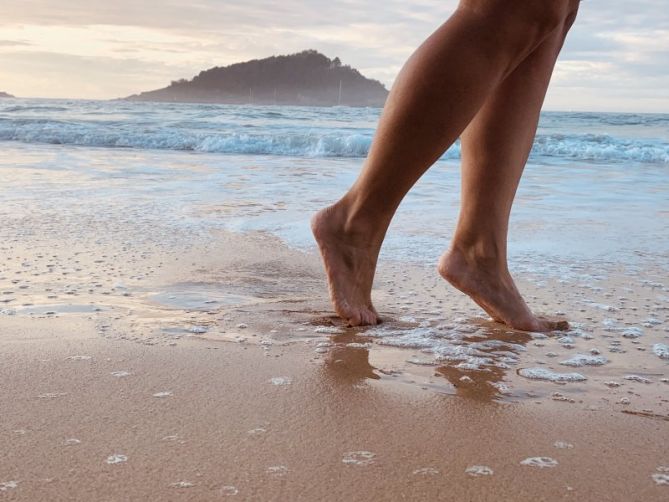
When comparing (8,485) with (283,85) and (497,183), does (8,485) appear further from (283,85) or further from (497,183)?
(283,85)

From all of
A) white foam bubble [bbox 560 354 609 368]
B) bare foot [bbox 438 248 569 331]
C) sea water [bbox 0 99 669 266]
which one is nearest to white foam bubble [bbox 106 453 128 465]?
white foam bubble [bbox 560 354 609 368]

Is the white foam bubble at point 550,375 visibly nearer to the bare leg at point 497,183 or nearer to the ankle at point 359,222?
the bare leg at point 497,183

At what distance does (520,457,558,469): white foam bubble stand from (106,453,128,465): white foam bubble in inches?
16.0

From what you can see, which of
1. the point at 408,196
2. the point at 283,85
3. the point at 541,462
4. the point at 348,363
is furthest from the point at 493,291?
the point at 283,85

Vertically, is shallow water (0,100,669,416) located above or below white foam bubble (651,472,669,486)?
below

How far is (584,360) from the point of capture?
49.8 inches

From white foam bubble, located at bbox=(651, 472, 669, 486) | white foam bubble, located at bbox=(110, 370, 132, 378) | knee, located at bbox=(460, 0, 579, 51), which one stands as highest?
knee, located at bbox=(460, 0, 579, 51)

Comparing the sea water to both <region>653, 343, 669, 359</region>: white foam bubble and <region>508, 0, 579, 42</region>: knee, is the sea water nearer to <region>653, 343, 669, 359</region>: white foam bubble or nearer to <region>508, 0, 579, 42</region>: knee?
<region>653, 343, 669, 359</region>: white foam bubble

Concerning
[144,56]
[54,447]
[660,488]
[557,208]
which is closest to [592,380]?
[660,488]

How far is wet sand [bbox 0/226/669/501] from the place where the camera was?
776mm

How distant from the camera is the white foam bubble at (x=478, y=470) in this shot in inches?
31.3

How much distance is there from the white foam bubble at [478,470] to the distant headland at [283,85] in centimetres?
3914

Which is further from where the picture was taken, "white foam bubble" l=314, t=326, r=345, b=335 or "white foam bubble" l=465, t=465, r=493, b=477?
"white foam bubble" l=314, t=326, r=345, b=335

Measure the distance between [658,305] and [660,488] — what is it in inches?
39.3
